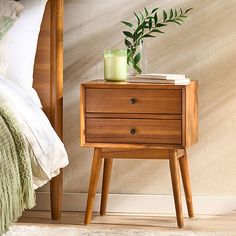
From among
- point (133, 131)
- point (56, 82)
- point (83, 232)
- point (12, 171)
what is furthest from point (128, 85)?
point (12, 171)

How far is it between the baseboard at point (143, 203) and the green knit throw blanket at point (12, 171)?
90 cm

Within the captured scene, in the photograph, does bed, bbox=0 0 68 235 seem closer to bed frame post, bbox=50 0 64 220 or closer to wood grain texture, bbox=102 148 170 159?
bed frame post, bbox=50 0 64 220

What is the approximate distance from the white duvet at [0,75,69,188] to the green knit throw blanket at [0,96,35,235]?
9 cm

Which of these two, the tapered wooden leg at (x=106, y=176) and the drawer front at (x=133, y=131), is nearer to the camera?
the drawer front at (x=133, y=131)

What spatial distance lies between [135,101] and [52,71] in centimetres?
48

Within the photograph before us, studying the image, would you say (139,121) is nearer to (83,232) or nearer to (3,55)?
(83,232)

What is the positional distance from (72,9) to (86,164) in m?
0.76

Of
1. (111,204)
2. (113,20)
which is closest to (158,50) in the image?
(113,20)

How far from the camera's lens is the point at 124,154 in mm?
3463

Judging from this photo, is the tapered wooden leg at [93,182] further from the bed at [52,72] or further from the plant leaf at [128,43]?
the plant leaf at [128,43]

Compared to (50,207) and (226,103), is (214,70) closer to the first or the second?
(226,103)

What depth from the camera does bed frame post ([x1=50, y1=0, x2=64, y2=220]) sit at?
11.8ft

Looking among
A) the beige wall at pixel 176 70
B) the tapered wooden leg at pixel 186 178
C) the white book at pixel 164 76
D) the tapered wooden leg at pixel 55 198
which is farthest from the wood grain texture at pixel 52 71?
the tapered wooden leg at pixel 186 178

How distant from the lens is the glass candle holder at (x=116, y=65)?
346cm
